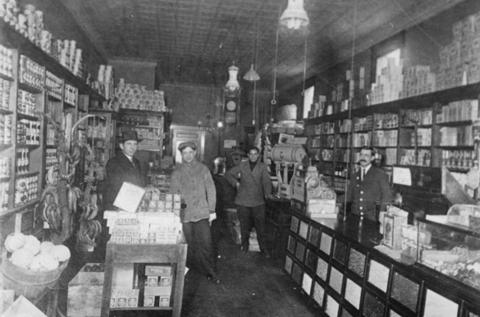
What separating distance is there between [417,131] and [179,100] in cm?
897

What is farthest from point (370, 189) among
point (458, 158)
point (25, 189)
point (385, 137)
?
point (25, 189)

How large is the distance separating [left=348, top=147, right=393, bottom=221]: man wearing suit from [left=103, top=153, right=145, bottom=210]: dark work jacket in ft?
8.85

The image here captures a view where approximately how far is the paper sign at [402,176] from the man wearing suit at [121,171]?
13.8 feet

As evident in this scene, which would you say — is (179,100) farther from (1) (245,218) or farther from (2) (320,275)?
(2) (320,275)

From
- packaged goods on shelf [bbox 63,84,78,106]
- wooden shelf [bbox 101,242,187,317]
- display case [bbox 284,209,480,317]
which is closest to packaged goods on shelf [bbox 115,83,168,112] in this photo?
packaged goods on shelf [bbox 63,84,78,106]

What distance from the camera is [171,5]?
677 cm

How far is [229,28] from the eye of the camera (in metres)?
7.88

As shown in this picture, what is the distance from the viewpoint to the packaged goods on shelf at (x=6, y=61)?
378 centimetres

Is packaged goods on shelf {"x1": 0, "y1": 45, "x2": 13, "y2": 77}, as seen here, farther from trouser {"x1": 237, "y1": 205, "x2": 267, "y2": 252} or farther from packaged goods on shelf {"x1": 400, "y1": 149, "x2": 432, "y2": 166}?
packaged goods on shelf {"x1": 400, "y1": 149, "x2": 432, "y2": 166}

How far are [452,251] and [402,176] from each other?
4.56 metres

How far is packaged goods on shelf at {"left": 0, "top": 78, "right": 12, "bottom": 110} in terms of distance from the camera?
3.84 meters

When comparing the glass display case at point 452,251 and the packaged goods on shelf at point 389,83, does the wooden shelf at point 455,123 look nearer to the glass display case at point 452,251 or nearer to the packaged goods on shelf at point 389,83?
the packaged goods on shelf at point 389,83

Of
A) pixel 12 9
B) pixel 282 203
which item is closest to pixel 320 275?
pixel 282 203

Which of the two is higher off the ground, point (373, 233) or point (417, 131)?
point (417, 131)
